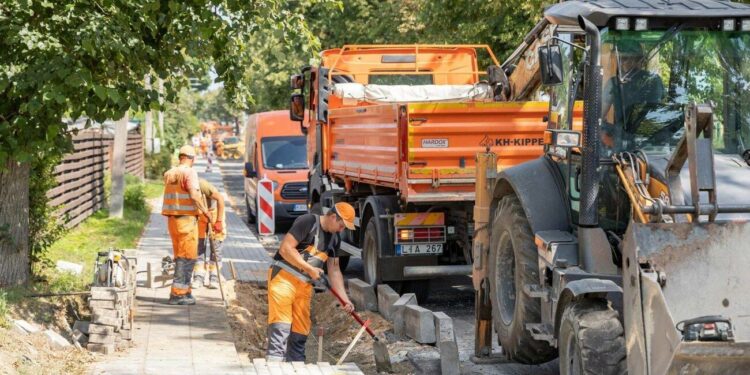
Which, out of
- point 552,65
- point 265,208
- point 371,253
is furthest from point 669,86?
point 265,208

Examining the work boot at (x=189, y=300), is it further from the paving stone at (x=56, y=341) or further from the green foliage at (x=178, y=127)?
the green foliage at (x=178, y=127)

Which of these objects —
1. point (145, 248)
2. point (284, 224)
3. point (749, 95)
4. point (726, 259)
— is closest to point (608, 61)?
point (749, 95)

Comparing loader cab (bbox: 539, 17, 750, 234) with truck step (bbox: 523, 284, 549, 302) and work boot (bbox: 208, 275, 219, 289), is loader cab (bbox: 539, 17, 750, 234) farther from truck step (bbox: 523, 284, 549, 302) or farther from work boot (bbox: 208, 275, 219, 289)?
work boot (bbox: 208, 275, 219, 289)

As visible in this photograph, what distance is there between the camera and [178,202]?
12.4m

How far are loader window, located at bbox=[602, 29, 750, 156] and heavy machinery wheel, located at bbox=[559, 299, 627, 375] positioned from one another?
3.63 ft

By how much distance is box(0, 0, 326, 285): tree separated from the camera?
9906 millimetres

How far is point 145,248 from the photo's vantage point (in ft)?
62.0

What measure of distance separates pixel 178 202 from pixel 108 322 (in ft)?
9.90

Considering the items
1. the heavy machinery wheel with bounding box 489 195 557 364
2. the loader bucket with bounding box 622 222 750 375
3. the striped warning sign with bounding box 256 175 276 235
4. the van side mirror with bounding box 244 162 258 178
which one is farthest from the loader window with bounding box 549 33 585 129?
the van side mirror with bounding box 244 162 258 178

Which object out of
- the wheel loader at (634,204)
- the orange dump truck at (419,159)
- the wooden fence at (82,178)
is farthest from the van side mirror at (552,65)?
the wooden fence at (82,178)

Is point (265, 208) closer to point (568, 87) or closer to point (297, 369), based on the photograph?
point (297, 369)

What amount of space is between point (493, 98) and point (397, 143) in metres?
1.34

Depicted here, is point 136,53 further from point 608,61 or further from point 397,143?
point 608,61

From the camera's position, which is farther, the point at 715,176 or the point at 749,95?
the point at 749,95
